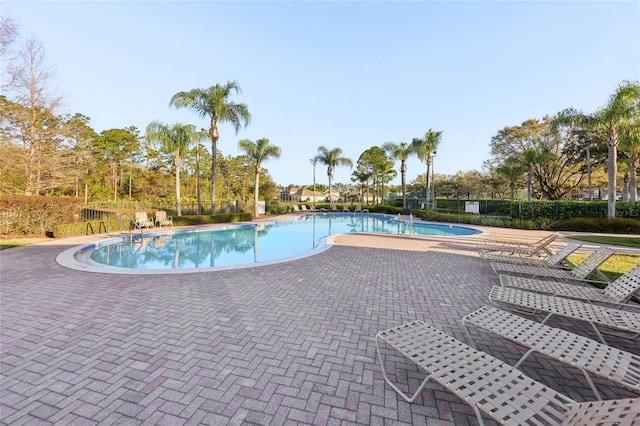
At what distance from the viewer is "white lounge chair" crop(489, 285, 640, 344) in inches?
105

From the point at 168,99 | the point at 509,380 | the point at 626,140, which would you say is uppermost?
the point at 168,99

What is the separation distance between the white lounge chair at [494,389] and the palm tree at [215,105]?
16.6 m

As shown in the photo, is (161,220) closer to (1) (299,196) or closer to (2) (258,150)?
(2) (258,150)

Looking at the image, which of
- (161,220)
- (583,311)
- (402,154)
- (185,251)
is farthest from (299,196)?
(583,311)

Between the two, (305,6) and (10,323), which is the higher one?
(305,6)

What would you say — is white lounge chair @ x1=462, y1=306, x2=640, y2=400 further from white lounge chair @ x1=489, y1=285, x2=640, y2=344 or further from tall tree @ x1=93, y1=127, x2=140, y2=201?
tall tree @ x1=93, y1=127, x2=140, y2=201

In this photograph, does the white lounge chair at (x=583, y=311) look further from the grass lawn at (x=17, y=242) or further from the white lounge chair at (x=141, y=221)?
the white lounge chair at (x=141, y=221)

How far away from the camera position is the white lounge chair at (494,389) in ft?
4.34

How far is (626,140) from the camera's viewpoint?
14672 millimetres

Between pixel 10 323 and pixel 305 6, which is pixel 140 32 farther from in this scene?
pixel 10 323

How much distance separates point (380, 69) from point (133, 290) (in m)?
17.7

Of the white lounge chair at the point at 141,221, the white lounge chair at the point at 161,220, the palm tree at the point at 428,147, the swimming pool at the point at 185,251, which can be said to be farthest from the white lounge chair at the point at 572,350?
the palm tree at the point at 428,147

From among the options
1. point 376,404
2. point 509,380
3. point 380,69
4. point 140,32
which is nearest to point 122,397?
point 376,404

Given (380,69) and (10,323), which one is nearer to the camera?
(10,323)
